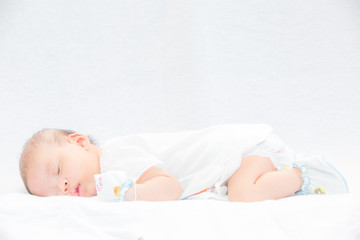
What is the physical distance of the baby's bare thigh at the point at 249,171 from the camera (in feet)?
4.79

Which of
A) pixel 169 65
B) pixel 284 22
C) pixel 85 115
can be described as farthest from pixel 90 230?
Result: pixel 284 22

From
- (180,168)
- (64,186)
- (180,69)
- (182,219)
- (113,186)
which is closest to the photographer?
(182,219)

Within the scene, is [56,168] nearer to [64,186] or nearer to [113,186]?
[64,186]

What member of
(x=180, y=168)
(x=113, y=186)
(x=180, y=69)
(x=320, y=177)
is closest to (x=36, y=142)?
(x=113, y=186)

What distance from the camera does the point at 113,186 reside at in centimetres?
135

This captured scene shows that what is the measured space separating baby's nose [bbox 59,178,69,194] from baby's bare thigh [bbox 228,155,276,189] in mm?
453

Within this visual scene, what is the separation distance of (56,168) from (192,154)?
393 mm

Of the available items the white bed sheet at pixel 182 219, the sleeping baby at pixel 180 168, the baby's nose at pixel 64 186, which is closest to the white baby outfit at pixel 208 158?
the sleeping baby at pixel 180 168

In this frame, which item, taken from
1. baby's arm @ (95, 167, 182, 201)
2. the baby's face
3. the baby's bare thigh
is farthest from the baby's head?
the baby's bare thigh

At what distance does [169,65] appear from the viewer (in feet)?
8.15

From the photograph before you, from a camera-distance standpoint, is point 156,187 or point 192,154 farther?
point 192,154

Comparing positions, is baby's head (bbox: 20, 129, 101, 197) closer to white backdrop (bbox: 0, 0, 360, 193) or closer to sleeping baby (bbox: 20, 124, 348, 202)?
sleeping baby (bbox: 20, 124, 348, 202)

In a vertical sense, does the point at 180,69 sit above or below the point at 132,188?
above

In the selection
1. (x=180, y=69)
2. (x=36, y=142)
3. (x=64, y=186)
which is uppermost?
(x=180, y=69)
